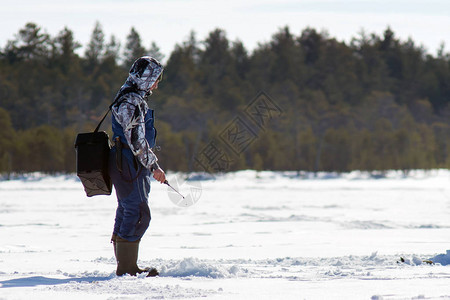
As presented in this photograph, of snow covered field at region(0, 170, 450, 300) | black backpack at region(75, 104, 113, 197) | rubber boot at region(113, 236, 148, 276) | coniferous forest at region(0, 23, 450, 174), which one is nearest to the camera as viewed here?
snow covered field at region(0, 170, 450, 300)

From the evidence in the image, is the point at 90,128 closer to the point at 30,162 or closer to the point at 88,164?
the point at 30,162

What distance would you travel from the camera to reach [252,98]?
2168 inches

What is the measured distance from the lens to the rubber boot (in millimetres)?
4137

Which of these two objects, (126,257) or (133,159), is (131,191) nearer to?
(133,159)

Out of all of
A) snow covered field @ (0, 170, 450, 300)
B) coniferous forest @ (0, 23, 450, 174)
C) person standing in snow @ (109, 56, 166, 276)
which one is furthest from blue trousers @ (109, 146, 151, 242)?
coniferous forest @ (0, 23, 450, 174)

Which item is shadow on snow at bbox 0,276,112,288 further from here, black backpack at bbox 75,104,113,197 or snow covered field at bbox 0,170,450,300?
black backpack at bbox 75,104,113,197

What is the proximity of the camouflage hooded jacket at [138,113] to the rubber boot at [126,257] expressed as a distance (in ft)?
1.78

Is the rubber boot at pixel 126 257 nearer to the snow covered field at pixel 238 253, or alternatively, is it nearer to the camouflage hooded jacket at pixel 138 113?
the snow covered field at pixel 238 253

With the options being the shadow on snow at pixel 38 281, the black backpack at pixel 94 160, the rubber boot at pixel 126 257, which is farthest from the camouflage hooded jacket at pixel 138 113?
the shadow on snow at pixel 38 281

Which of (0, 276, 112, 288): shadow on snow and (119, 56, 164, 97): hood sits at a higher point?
(119, 56, 164, 97): hood

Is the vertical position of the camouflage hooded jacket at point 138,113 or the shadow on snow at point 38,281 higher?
the camouflage hooded jacket at point 138,113

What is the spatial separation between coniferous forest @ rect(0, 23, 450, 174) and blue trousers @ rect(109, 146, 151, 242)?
99.0ft

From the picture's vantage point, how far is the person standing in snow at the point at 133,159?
4004 mm

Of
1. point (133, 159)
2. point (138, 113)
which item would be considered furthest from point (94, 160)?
point (138, 113)
